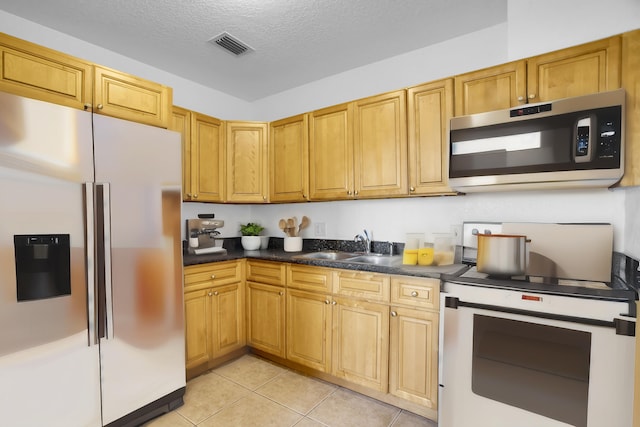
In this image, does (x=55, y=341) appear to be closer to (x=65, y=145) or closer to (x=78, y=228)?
(x=78, y=228)

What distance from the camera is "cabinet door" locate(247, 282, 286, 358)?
2.54 meters

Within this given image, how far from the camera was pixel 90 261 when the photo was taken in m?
1.62

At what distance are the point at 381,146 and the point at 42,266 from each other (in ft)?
7.32

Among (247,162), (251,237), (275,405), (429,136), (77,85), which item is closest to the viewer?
(77,85)

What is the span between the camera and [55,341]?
1533mm

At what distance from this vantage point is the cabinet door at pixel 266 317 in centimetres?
254

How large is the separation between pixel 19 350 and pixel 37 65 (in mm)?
1479

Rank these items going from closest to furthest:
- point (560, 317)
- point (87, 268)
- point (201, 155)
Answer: point (560, 317)
point (87, 268)
point (201, 155)

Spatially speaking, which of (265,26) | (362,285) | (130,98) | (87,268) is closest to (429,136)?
(362,285)

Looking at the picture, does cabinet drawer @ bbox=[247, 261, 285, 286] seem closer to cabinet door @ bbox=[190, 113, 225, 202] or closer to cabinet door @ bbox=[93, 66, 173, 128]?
cabinet door @ bbox=[190, 113, 225, 202]

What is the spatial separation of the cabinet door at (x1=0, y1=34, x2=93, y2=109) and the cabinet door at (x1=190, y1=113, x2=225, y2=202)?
1.01 metres

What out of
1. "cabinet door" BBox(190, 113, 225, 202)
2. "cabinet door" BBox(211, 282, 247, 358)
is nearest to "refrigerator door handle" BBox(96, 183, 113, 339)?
"cabinet door" BBox(211, 282, 247, 358)

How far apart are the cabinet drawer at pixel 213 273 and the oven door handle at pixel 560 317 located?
5.86ft

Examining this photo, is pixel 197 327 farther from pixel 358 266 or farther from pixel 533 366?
pixel 533 366
